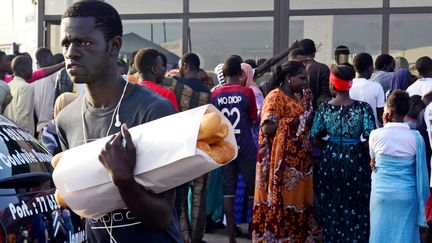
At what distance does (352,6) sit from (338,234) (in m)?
6.31

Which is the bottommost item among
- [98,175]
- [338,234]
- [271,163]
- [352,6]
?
[338,234]

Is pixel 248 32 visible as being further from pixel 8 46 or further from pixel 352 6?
pixel 8 46

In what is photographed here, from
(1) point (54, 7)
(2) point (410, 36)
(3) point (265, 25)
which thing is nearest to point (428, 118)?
(2) point (410, 36)

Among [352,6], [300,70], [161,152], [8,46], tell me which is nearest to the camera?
[161,152]

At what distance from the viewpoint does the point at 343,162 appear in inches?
274

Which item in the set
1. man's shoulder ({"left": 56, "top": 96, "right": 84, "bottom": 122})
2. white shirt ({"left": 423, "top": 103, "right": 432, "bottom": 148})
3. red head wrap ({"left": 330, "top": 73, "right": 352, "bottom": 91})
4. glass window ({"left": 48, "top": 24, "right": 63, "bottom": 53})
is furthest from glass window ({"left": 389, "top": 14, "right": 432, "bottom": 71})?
man's shoulder ({"left": 56, "top": 96, "right": 84, "bottom": 122})

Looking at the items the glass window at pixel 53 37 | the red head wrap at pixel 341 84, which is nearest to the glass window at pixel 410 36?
the red head wrap at pixel 341 84

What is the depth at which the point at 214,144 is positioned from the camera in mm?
2537

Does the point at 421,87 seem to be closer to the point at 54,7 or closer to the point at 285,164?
the point at 285,164

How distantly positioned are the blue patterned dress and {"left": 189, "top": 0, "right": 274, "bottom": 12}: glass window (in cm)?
607

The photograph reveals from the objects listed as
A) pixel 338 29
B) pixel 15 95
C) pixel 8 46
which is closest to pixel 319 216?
pixel 15 95

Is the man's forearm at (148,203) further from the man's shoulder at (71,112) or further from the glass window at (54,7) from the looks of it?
the glass window at (54,7)

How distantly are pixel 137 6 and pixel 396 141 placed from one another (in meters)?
7.91

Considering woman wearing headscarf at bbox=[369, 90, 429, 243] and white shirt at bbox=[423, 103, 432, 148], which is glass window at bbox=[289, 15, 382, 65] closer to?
white shirt at bbox=[423, 103, 432, 148]
